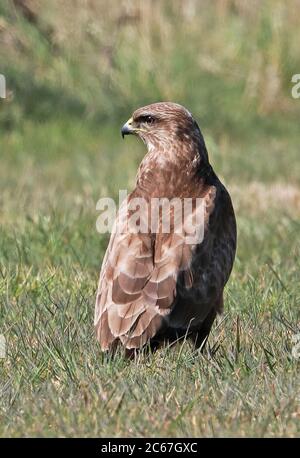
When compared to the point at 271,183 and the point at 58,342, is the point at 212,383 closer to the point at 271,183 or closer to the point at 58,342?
the point at 58,342

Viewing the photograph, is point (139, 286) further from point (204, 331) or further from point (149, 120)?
point (149, 120)

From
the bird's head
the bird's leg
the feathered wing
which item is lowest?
the bird's leg

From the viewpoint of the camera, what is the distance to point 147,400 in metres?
4.45

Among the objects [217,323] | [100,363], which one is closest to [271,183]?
[217,323]

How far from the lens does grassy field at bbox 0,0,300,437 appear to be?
4406 mm

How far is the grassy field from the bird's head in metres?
0.89

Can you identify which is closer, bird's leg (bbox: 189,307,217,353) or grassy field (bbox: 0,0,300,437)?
grassy field (bbox: 0,0,300,437)

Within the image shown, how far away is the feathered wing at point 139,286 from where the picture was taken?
5.03m

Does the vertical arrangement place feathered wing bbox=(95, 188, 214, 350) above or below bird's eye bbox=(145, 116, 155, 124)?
below

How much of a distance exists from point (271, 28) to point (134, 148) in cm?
295

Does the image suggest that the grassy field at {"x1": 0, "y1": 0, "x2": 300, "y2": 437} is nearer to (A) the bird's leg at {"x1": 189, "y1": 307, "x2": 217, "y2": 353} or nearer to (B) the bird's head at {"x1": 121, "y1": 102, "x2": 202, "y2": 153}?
(A) the bird's leg at {"x1": 189, "y1": 307, "x2": 217, "y2": 353}

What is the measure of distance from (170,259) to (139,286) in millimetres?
188

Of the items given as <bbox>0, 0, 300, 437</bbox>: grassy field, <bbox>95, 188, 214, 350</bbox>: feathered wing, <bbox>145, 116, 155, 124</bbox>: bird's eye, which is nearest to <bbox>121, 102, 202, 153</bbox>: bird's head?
<bbox>145, 116, 155, 124</bbox>: bird's eye

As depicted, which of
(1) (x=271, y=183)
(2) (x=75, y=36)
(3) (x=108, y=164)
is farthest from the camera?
(2) (x=75, y=36)
